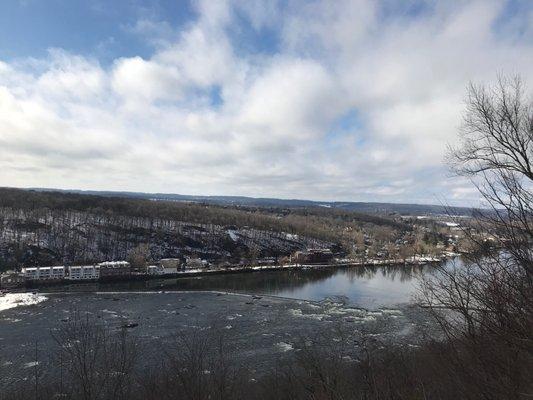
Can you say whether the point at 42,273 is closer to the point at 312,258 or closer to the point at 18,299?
the point at 18,299

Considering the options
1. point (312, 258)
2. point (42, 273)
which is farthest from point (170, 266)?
point (312, 258)

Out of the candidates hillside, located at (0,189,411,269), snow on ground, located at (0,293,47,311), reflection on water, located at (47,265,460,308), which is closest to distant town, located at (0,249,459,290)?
reflection on water, located at (47,265,460,308)

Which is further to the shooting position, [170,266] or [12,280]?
[170,266]

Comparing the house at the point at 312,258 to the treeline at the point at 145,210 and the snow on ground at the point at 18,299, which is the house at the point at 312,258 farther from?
the snow on ground at the point at 18,299

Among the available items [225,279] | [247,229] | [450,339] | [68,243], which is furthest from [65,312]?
[247,229]

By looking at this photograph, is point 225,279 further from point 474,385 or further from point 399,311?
point 474,385

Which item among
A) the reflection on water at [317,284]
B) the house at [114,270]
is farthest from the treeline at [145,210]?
the reflection on water at [317,284]
